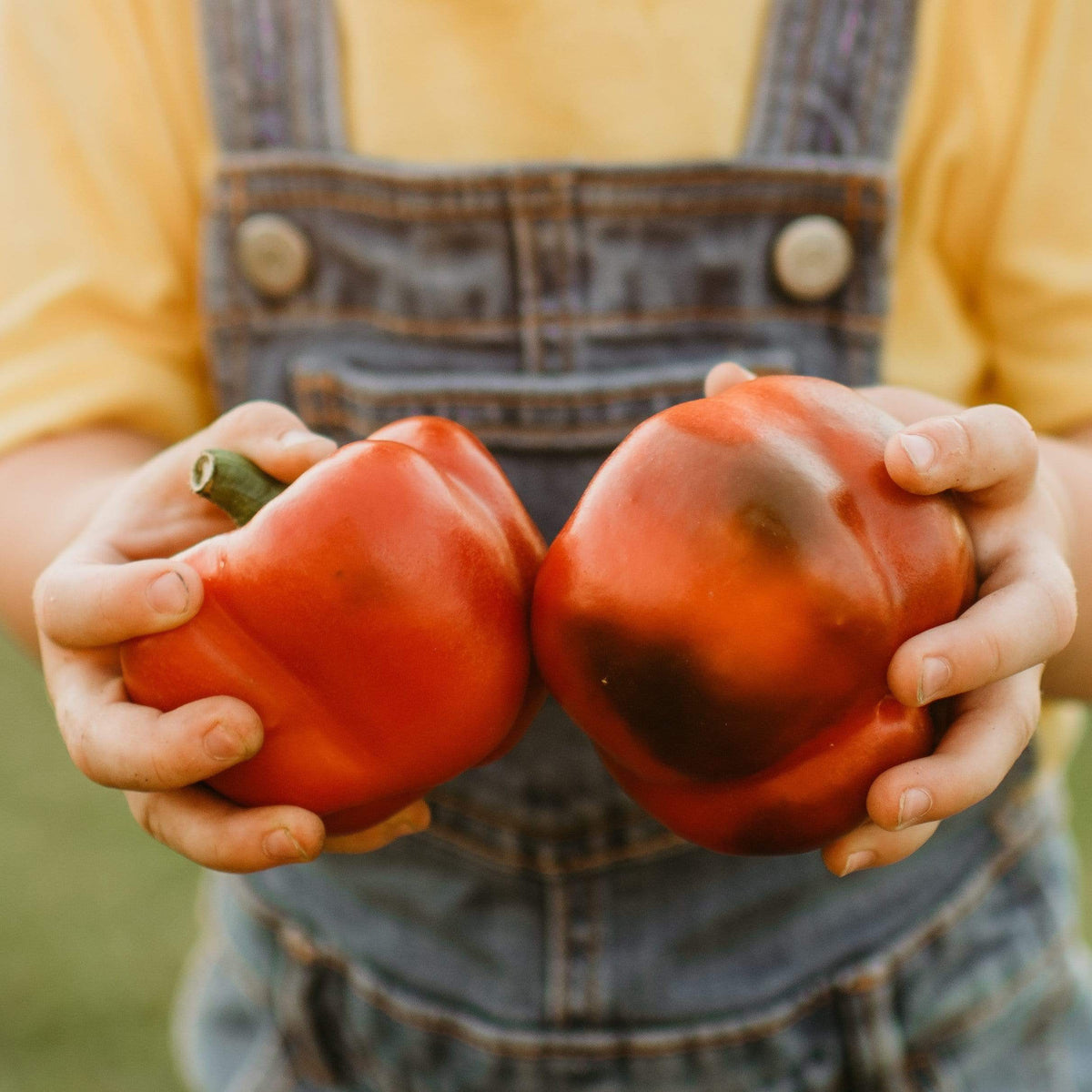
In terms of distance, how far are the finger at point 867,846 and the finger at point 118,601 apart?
0.35 metres

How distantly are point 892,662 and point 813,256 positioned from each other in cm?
39

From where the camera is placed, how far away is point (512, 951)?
889 mm

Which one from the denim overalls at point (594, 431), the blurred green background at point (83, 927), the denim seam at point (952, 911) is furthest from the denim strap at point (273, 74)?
the blurred green background at point (83, 927)

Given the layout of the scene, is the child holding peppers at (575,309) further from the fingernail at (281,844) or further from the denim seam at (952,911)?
the fingernail at (281,844)

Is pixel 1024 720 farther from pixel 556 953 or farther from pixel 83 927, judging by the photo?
pixel 83 927

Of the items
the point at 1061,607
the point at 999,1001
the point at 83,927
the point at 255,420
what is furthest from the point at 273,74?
the point at 83,927

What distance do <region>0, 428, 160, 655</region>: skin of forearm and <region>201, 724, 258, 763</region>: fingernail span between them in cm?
30

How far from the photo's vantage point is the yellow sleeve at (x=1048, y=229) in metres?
0.80

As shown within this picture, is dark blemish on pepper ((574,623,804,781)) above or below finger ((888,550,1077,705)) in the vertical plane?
below

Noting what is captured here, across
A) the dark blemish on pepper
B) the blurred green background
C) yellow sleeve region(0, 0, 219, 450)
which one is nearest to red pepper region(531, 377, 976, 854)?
the dark blemish on pepper

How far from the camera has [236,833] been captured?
1.92 feet

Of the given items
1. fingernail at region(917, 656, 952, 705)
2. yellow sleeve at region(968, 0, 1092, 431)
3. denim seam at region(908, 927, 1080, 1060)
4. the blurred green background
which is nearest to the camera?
fingernail at region(917, 656, 952, 705)

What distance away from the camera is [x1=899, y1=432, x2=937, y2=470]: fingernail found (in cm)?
54

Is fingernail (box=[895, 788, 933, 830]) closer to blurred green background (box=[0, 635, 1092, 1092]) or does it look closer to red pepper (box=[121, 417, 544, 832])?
red pepper (box=[121, 417, 544, 832])
